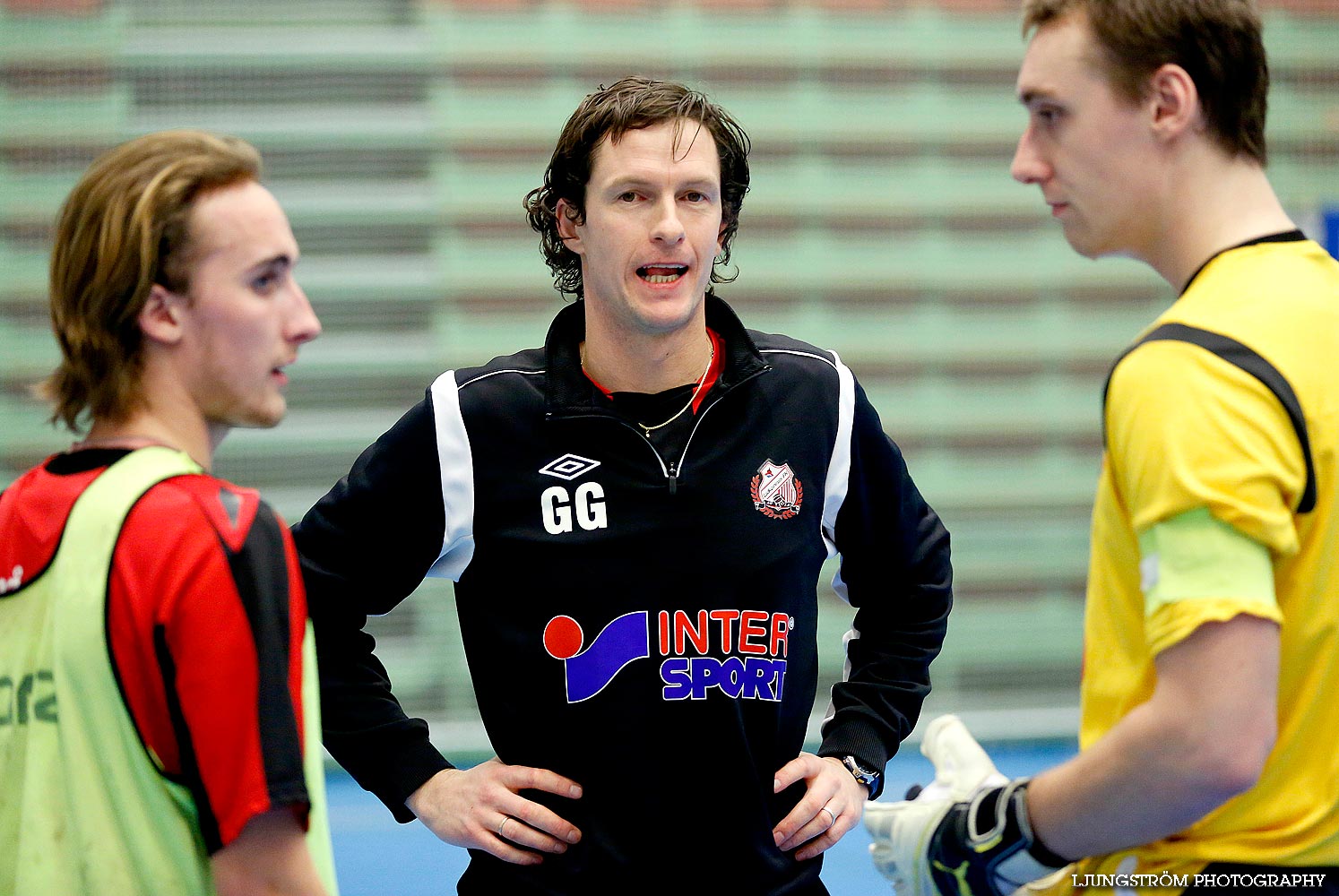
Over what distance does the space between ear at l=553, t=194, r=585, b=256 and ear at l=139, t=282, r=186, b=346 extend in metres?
1.13

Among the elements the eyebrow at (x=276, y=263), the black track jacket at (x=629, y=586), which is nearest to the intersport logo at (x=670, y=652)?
the black track jacket at (x=629, y=586)

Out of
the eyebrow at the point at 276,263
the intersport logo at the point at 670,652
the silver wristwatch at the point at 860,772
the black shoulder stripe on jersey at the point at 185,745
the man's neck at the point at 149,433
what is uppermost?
the eyebrow at the point at 276,263

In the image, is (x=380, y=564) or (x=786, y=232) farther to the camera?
(x=786, y=232)

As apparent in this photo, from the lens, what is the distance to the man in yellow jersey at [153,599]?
1.29 metres

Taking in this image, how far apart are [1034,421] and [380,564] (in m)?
4.18

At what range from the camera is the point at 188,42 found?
539cm

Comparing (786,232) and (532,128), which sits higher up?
(532,128)

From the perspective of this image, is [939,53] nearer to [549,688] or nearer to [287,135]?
[287,135]

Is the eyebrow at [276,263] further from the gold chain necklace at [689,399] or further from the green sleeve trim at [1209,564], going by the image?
the green sleeve trim at [1209,564]

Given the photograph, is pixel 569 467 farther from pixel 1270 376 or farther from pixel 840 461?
pixel 1270 376

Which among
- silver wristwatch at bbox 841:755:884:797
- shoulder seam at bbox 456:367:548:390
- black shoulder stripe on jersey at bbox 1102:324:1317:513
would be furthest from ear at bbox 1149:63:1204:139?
silver wristwatch at bbox 841:755:884:797

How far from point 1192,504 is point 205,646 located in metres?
1.03

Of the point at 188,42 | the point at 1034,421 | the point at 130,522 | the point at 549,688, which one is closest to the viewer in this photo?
the point at 130,522

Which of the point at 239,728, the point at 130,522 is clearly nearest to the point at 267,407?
the point at 130,522
